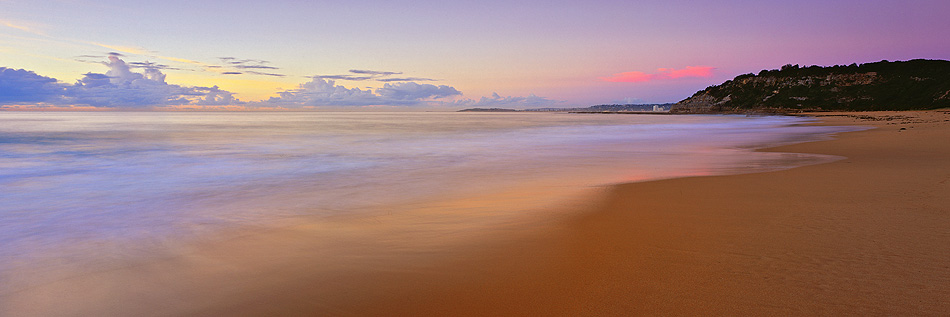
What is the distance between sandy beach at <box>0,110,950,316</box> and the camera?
3.20 m

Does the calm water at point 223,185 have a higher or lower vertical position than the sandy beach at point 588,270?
lower

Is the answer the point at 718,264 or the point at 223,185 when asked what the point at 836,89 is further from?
the point at 718,264

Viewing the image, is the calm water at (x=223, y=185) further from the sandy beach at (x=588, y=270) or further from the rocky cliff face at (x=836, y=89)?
the rocky cliff face at (x=836, y=89)

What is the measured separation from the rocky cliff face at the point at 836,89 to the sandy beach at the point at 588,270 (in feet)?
285

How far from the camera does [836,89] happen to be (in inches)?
3984

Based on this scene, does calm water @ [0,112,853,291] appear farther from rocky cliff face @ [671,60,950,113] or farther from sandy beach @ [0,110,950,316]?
rocky cliff face @ [671,60,950,113]

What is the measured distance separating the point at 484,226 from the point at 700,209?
8.59 ft

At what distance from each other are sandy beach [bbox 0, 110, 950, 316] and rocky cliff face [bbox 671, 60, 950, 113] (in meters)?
86.9

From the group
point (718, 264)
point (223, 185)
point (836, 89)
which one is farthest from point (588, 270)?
point (836, 89)

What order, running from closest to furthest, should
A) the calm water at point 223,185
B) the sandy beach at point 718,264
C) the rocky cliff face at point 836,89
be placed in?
the sandy beach at point 718,264 → the calm water at point 223,185 → the rocky cliff face at point 836,89

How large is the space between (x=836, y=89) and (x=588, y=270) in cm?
12226

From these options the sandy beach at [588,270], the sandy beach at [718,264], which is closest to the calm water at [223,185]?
the sandy beach at [588,270]

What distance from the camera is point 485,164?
1452 centimetres

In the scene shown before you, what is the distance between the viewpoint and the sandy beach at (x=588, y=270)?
3195 millimetres
